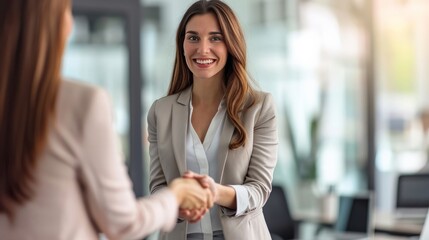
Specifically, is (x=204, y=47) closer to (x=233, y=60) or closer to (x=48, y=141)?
(x=233, y=60)

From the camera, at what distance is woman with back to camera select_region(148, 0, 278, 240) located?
85.6 inches

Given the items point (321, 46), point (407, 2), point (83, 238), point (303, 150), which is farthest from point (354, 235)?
point (407, 2)

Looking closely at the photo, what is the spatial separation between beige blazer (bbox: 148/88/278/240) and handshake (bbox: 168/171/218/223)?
0.16 m

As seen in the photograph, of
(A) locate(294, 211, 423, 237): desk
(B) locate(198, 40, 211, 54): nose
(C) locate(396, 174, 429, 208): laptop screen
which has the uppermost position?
(B) locate(198, 40, 211, 54): nose

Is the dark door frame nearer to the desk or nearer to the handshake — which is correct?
the desk

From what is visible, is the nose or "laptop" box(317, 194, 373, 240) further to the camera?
"laptop" box(317, 194, 373, 240)

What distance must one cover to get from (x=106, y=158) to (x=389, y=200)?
7.89 m

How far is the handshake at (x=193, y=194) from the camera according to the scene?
1.77 metres

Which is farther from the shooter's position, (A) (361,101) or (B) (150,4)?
(A) (361,101)

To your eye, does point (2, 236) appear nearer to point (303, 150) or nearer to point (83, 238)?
point (83, 238)

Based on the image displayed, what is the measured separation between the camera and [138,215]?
1.53m

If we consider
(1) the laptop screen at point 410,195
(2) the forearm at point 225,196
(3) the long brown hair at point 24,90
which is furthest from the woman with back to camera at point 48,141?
(1) the laptop screen at point 410,195

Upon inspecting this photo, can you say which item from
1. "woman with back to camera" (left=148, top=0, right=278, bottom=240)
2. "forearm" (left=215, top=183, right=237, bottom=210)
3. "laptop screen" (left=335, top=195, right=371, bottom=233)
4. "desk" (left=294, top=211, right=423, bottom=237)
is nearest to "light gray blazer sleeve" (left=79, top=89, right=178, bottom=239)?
"forearm" (left=215, top=183, right=237, bottom=210)

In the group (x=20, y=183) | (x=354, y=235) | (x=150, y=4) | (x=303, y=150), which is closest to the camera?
(x=20, y=183)
